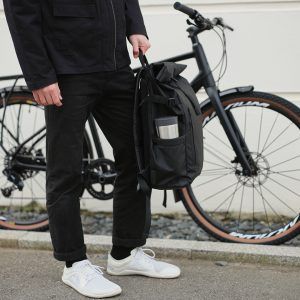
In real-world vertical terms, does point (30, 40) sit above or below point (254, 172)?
above

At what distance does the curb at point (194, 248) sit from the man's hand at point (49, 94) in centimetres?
129

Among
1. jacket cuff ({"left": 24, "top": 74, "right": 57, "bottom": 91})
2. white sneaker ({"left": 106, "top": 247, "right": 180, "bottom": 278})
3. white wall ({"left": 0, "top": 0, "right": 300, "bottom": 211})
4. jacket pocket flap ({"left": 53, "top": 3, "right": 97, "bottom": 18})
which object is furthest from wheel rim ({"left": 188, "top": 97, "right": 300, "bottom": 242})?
jacket cuff ({"left": 24, "top": 74, "right": 57, "bottom": 91})

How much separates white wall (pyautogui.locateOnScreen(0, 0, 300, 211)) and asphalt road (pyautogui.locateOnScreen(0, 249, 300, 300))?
4.42 ft

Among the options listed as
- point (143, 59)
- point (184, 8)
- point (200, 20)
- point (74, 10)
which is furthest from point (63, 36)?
point (200, 20)

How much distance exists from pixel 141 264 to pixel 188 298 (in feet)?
1.22

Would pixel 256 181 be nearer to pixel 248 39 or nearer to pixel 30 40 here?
pixel 248 39

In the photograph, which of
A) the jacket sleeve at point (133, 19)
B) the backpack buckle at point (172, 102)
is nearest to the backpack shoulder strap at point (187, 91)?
the backpack buckle at point (172, 102)

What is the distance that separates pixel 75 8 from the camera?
2.74 metres

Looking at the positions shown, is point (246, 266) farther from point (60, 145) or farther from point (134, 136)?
point (60, 145)

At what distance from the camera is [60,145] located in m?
2.92

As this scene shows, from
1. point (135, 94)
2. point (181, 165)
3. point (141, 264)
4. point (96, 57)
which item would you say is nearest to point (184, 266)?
point (141, 264)

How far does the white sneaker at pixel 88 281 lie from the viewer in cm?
308

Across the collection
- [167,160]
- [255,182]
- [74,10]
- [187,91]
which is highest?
[74,10]

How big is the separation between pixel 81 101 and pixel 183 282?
116cm
